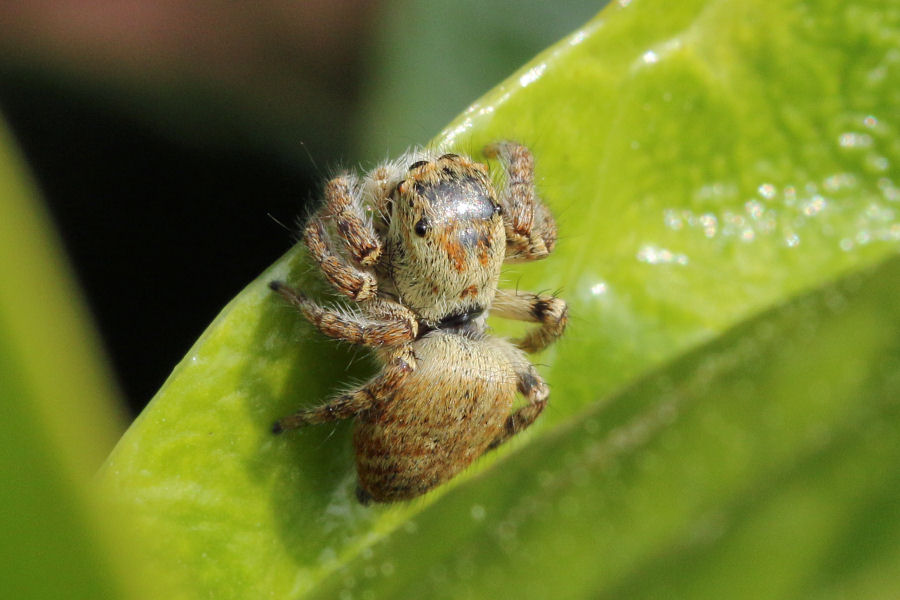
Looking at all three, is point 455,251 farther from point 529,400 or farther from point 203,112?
point 203,112

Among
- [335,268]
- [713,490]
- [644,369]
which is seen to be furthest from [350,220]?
[713,490]

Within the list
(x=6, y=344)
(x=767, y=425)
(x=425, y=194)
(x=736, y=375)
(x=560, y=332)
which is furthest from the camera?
(x=425, y=194)

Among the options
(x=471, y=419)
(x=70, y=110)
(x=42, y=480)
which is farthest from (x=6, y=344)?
(x=70, y=110)

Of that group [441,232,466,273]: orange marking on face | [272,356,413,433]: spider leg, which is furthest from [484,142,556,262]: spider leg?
[272,356,413,433]: spider leg

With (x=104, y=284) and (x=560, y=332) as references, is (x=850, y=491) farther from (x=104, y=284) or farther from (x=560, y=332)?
(x=104, y=284)

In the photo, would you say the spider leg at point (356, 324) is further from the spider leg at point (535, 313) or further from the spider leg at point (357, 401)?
the spider leg at point (535, 313)

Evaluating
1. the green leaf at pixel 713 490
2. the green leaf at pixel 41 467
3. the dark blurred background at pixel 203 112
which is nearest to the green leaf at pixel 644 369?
the green leaf at pixel 713 490

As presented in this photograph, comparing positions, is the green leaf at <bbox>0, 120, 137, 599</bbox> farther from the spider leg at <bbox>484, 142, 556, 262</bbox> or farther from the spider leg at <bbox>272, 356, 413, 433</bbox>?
the spider leg at <bbox>484, 142, 556, 262</bbox>
